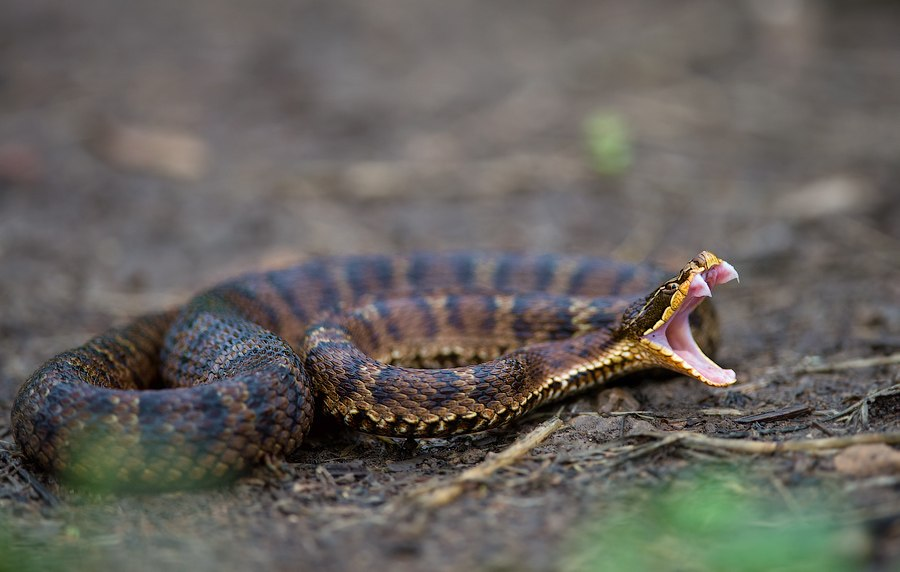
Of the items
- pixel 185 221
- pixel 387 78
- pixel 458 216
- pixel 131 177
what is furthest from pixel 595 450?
pixel 387 78

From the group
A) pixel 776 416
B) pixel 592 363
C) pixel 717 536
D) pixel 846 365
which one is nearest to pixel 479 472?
pixel 717 536

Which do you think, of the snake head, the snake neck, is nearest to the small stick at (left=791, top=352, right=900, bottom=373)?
the snake head

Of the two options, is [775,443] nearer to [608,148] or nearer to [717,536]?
[717,536]

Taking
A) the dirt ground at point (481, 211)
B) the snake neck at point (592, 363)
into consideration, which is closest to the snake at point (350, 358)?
the snake neck at point (592, 363)

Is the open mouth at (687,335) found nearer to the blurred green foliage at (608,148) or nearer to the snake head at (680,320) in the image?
the snake head at (680,320)

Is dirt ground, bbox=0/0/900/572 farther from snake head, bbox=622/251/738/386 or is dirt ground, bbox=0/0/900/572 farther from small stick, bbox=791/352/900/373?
snake head, bbox=622/251/738/386

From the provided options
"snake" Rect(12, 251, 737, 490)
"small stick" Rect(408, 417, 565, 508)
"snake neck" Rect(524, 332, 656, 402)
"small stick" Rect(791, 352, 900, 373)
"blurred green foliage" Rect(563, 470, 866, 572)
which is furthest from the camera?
"small stick" Rect(791, 352, 900, 373)
